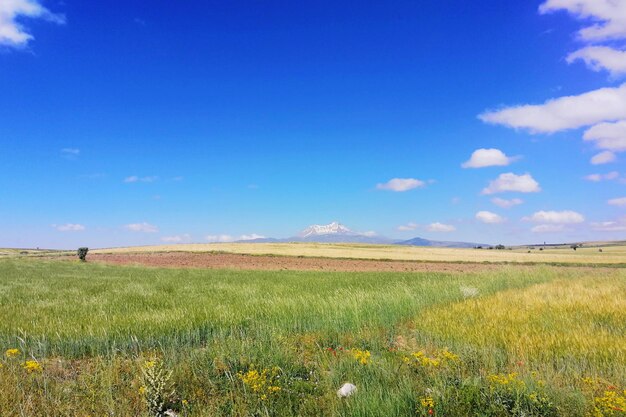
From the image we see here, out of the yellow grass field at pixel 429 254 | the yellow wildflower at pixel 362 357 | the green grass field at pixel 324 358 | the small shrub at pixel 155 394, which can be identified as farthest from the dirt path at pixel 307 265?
the small shrub at pixel 155 394

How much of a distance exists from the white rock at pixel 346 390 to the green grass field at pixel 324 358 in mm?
119

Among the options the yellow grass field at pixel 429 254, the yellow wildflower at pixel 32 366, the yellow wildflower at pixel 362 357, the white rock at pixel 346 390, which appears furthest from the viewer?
the yellow grass field at pixel 429 254

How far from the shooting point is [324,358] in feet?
23.3

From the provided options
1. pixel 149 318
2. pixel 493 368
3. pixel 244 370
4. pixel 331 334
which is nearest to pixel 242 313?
pixel 149 318

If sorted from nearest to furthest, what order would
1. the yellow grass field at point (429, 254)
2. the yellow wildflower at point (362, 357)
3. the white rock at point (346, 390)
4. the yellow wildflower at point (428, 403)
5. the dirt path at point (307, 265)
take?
the yellow wildflower at point (428, 403) → the white rock at point (346, 390) → the yellow wildflower at point (362, 357) → the dirt path at point (307, 265) → the yellow grass field at point (429, 254)

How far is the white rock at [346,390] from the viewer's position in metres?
5.61

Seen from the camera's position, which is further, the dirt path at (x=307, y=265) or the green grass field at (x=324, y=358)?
the dirt path at (x=307, y=265)

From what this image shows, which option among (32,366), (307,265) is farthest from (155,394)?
(307,265)

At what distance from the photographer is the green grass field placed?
16.8 ft

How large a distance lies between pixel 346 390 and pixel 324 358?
1430 millimetres

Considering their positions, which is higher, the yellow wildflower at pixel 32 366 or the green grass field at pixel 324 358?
the yellow wildflower at pixel 32 366

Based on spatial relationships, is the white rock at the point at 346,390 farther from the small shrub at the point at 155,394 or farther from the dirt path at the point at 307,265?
the dirt path at the point at 307,265

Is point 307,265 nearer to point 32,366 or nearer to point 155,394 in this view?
point 32,366

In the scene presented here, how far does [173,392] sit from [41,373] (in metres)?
2.69
